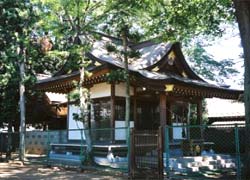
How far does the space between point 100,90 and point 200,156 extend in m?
5.87

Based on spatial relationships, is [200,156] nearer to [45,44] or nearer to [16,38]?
[16,38]

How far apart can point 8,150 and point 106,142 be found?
6305mm

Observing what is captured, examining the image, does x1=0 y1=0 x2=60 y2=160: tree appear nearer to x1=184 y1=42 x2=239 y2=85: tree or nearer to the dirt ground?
the dirt ground

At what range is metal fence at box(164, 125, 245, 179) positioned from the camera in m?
12.4

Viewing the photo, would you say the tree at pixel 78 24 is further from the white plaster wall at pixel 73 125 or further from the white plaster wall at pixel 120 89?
the white plaster wall at pixel 73 125

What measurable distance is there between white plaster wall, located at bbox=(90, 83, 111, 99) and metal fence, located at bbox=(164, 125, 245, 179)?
3.61m

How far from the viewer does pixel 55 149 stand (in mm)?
20719

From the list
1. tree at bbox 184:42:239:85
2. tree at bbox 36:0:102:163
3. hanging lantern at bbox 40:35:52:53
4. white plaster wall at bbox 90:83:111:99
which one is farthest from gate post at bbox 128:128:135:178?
tree at bbox 184:42:239:85

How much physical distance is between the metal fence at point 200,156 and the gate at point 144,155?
492 millimetres

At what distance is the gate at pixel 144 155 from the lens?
12.9 metres

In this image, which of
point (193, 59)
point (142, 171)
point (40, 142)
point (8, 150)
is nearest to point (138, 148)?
point (142, 171)

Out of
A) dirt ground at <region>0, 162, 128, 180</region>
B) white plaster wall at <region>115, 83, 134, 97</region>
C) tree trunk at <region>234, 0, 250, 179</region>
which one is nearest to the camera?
tree trunk at <region>234, 0, 250, 179</region>

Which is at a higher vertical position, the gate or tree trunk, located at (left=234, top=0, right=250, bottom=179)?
tree trunk, located at (left=234, top=0, right=250, bottom=179)

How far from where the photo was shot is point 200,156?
1666cm
